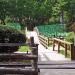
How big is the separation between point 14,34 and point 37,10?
49840 mm

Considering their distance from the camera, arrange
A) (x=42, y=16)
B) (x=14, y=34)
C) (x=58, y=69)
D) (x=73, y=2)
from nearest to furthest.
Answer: (x=58, y=69) → (x=14, y=34) → (x=73, y=2) → (x=42, y=16)

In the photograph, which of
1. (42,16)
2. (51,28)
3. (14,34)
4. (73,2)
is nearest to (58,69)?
(14,34)

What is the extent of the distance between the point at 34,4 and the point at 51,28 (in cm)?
1564

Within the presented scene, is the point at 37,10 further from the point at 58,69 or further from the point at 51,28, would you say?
the point at 58,69

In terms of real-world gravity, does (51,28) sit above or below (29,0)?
below

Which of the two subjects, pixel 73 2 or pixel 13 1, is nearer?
pixel 73 2

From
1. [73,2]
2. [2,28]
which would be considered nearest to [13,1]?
[73,2]

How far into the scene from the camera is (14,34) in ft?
47.3

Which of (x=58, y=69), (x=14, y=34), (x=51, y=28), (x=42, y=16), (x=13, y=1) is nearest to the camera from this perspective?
(x=58, y=69)

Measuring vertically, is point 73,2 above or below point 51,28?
above

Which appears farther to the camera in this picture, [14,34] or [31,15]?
[31,15]

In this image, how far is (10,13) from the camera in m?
60.6

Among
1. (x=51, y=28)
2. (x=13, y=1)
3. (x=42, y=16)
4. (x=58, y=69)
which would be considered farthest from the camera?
(x=42, y=16)

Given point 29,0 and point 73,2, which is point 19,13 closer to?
point 29,0
